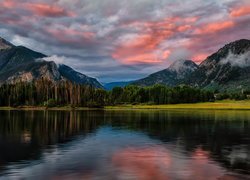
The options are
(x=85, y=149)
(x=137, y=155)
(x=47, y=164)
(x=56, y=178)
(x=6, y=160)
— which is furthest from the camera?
(x=85, y=149)

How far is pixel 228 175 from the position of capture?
33.9m

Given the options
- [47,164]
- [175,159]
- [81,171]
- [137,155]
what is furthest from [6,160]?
[175,159]

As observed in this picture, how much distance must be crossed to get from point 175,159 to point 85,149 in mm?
14625

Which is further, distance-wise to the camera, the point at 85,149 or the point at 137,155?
the point at 85,149

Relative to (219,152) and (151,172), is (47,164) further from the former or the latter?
(219,152)

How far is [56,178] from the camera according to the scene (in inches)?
1267

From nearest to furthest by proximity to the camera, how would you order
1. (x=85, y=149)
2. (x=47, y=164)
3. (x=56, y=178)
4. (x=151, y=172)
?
1. (x=56, y=178)
2. (x=151, y=172)
3. (x=47, y=164)
4. (x=85, y=149)

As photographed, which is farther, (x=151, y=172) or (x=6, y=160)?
(x=6, y=160)

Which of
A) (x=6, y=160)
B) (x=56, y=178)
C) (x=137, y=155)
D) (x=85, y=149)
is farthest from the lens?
(x=85, y=149)

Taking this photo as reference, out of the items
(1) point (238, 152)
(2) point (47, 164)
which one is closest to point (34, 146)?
(2) point (47, 164)

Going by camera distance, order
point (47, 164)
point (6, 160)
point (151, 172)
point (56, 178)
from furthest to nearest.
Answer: point (6, 160), point (47, 164), point (151, 172), point (56, 178)

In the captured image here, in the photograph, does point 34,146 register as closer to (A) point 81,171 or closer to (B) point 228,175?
(A) point 81,171

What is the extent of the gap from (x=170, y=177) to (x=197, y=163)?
27.7 feet

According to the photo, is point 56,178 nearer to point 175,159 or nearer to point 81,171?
point 81,171
